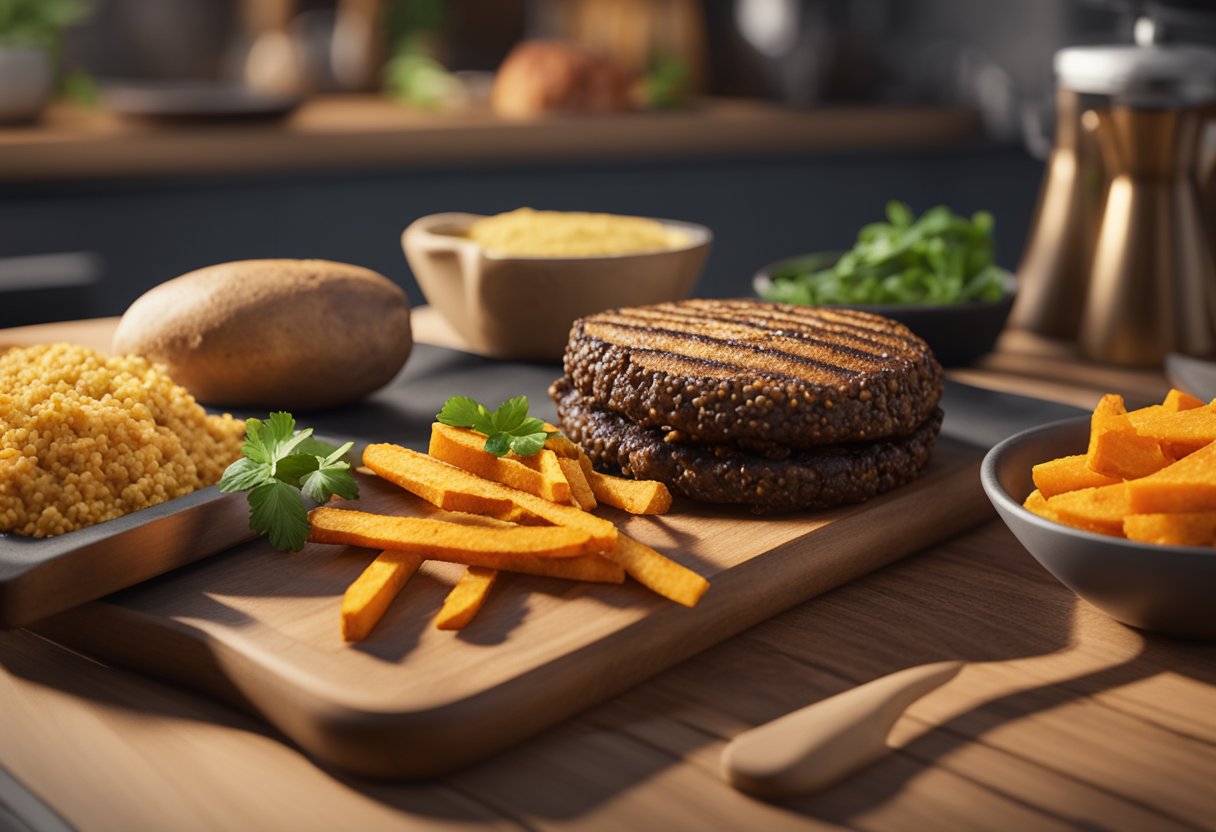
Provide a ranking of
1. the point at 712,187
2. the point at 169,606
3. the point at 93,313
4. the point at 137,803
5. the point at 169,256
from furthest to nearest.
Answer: the point at 712,187 < the point at 169,256 < the point at 93,313 < the point at 169,606 < the point at 137,803

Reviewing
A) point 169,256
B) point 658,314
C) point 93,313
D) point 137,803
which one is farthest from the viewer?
point 169,256

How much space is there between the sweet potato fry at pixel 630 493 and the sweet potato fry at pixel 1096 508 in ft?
1.18

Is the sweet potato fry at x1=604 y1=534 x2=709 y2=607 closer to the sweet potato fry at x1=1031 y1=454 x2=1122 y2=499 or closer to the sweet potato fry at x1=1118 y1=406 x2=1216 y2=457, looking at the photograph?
the sweet potato fry at x1=1031 y1=454 x2=1122 y2=499

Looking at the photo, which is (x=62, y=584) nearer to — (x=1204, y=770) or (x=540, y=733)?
(x=540, y=733)

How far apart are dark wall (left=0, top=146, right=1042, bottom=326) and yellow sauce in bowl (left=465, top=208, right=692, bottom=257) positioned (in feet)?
3.59

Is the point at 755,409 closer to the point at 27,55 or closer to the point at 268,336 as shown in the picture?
the point at 268,336

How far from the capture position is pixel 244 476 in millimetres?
1139

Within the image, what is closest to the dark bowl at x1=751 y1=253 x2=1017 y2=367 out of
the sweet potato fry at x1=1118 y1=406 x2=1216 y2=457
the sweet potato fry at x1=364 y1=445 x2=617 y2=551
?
the sweet potato fry at x1=1118 y1=406 x2=1216 y2=457

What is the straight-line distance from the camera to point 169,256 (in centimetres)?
366

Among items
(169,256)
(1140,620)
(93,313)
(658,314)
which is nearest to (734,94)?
(169,256)

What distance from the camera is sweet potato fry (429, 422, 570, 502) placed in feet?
3.70

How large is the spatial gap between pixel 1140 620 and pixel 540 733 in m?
0.50

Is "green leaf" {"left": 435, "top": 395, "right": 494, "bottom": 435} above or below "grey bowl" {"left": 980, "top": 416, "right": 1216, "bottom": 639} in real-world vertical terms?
above

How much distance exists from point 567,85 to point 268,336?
3204mm
